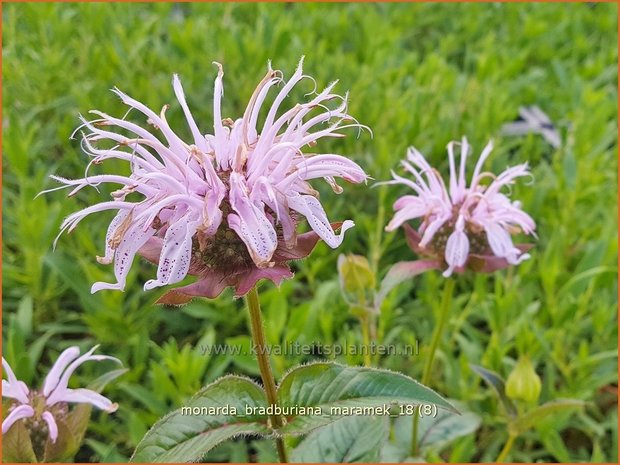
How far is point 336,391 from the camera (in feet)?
2.44

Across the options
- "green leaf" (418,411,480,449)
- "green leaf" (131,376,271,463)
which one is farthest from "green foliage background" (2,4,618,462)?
"green leaf" (131,376,271,463)

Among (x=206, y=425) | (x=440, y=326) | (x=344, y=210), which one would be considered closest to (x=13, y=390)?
(x=206, y=425)

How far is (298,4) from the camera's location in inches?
106

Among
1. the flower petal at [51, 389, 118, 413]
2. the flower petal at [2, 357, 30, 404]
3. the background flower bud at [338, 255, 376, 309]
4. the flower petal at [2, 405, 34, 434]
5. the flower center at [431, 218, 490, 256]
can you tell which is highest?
the flower center at [431, 218, 490, 256]

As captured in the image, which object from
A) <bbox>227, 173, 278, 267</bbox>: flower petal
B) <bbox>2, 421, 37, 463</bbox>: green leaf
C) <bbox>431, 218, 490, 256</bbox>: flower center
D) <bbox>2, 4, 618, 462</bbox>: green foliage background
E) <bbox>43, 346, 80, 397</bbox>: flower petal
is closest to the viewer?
<bbox>227, 173, 278, 267</bbox>: flower petal

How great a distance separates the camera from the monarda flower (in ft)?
2.19

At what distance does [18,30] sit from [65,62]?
43 cm

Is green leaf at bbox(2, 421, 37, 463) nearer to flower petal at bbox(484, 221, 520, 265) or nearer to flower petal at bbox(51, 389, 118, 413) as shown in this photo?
flower petal at bbox(51, 389, 118, 413)

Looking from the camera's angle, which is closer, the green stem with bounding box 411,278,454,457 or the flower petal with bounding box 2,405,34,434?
the flower petal with bounding box 2,405,34,434

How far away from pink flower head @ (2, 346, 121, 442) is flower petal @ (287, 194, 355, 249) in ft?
1.19

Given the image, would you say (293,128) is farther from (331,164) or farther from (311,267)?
(311,267)

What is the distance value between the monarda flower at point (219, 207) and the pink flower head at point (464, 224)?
32 centimetres

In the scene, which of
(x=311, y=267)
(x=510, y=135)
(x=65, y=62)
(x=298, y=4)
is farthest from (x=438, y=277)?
(x=298, y=4)

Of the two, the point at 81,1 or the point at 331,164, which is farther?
the point at 81,1
